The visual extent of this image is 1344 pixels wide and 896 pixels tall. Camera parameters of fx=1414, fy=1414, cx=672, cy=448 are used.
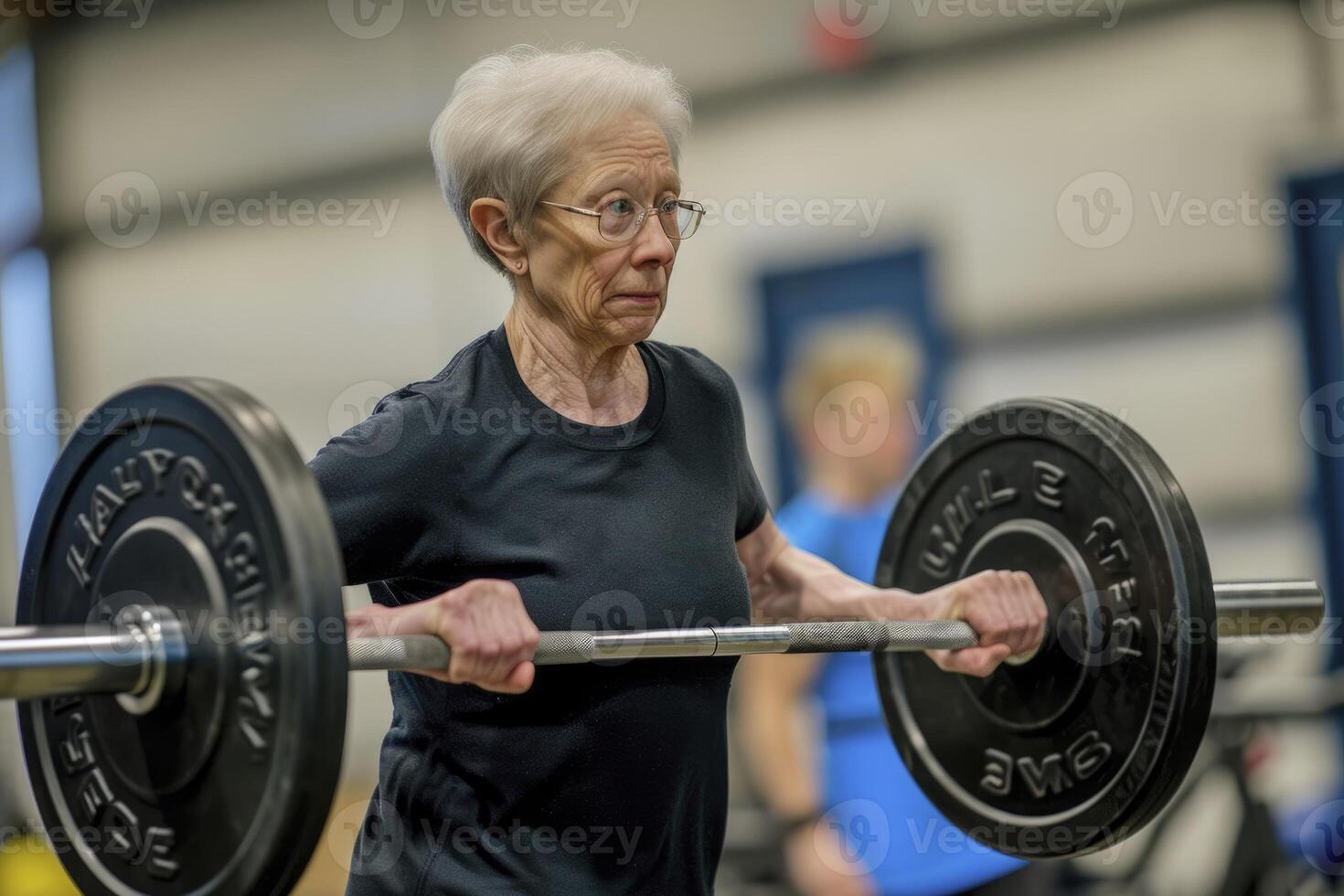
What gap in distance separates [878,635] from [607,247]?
0.60 metres

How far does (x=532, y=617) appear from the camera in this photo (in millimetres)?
1600

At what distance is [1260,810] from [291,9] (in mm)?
4563

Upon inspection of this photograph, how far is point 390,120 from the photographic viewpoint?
18.2ft

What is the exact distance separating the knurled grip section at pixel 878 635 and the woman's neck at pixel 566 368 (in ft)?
1.14

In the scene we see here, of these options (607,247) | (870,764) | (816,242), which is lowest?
(870,764)

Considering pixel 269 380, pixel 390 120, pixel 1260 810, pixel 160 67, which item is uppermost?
pixel 160 67

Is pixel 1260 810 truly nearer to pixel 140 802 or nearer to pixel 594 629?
pixel 594 629

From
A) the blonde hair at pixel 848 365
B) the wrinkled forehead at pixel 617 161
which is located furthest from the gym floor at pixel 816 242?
the wrinkled forehead at pixel 617 161

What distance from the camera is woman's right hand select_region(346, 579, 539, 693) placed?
1425 mm

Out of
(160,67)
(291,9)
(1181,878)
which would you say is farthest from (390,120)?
(1181,878)

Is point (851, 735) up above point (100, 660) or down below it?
below

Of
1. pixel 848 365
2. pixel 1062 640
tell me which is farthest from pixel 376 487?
pixel 848 365

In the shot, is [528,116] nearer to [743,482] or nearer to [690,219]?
[690,219]

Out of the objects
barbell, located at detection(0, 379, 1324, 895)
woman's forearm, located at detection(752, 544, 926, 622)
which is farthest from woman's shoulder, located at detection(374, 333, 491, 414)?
woman's forearm, located at detection(752, 544, 926, 622)
